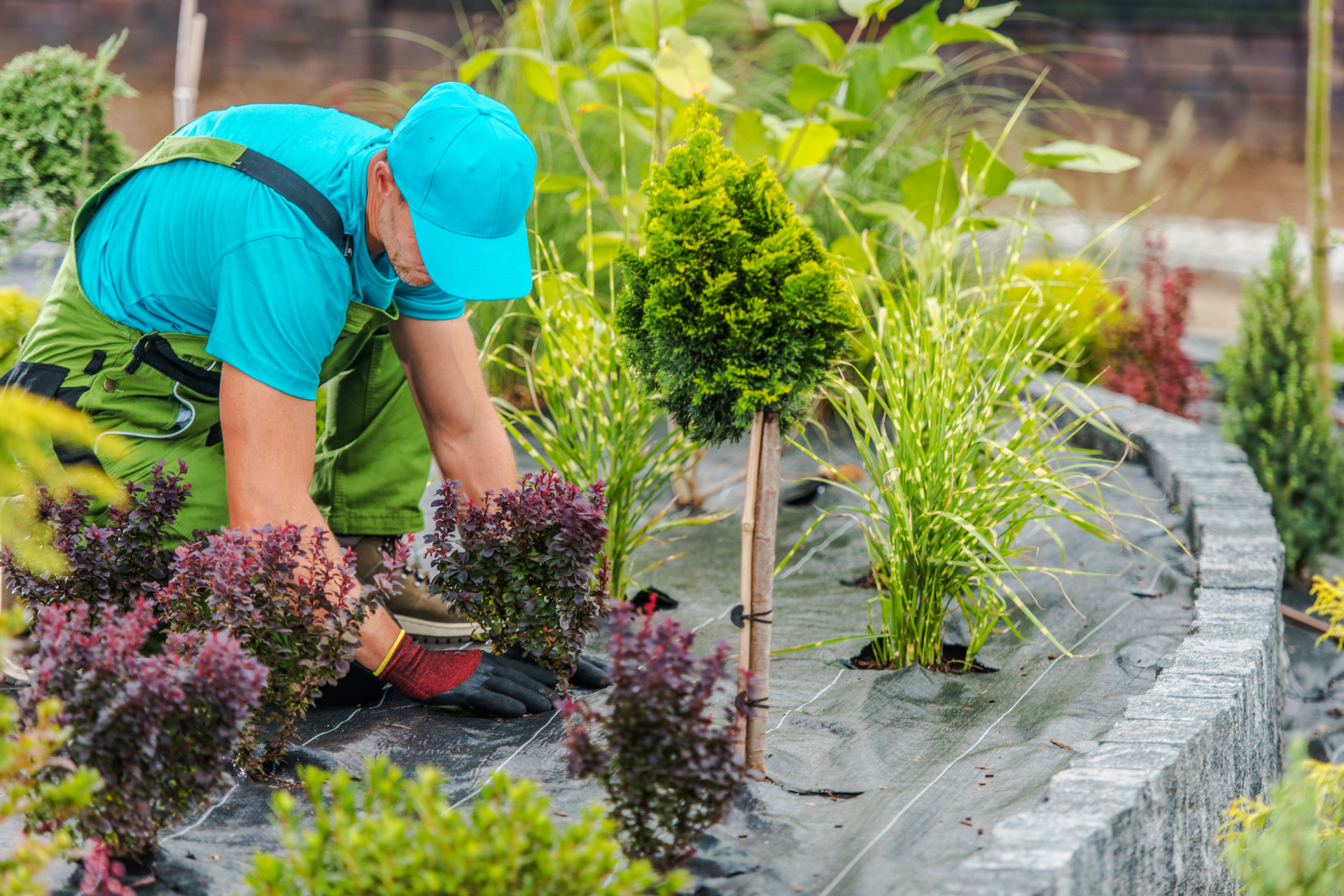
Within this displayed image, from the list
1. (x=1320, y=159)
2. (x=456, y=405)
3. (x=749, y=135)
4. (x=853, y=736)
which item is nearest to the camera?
(x=853, y=736)

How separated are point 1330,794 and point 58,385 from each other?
2.37 m

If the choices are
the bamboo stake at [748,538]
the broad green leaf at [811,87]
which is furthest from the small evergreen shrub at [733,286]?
the broad green leaf at [811,87]

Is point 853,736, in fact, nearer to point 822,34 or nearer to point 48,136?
point 822,34

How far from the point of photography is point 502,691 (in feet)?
6.70

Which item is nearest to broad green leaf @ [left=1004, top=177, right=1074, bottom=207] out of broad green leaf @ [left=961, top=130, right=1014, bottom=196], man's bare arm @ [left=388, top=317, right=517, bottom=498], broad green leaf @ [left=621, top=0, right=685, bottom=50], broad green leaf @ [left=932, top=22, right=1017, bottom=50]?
broad green leaf @ [left=961, top=130, right=1014, bottom=196]

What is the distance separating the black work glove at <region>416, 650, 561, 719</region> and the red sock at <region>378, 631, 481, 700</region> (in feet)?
0.05

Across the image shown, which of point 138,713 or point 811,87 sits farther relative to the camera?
point 811,87

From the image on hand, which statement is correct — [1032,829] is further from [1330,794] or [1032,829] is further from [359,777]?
[359,777]

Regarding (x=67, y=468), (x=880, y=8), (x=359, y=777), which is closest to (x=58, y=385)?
(x=67, y=468)

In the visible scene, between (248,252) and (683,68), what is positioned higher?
(683,68)

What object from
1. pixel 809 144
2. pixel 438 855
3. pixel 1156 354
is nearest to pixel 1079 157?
pixel 809 144

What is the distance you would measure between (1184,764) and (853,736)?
1.88ft

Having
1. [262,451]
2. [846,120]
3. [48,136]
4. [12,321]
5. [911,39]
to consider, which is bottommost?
[12,321]

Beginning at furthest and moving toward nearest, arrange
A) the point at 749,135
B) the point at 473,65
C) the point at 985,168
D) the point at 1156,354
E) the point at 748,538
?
the point at 1156,354, the point at 473,65, the point at 749,135, the point at 985,168, the point at 748,538
